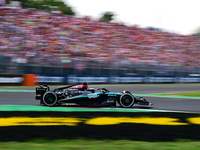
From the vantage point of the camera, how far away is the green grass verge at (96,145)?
4.21 meters

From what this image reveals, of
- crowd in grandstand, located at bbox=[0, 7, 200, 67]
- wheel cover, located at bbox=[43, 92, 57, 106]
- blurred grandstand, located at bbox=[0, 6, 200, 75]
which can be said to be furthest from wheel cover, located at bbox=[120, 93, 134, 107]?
crowd in grandstand, located at bbox=[0, 7, 200, 67]

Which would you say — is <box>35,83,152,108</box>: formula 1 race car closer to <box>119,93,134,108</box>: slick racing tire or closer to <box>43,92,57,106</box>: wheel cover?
<box>43,92,57,106</box>: wheel cover

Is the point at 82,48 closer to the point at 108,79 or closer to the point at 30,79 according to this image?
the point at 108,79

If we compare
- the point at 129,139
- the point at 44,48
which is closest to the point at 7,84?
the point at 44,48

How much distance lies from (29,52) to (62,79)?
2.67 meters

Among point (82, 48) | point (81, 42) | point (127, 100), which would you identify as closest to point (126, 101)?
point (127, 100)

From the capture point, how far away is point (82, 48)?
69.8 feet

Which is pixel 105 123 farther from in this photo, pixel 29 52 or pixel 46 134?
pixel 29 52

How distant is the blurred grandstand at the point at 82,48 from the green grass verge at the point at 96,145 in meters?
12.3

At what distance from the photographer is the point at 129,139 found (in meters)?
4.86

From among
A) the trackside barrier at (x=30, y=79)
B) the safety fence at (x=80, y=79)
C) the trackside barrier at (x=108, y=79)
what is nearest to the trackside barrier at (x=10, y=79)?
the safety fence at (x=80, y=79)

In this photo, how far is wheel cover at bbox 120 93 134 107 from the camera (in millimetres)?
8539

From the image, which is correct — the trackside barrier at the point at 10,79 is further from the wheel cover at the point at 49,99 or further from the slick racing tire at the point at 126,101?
the slick racing tire at the point at 126,101

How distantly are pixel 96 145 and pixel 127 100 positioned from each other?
4269mm
